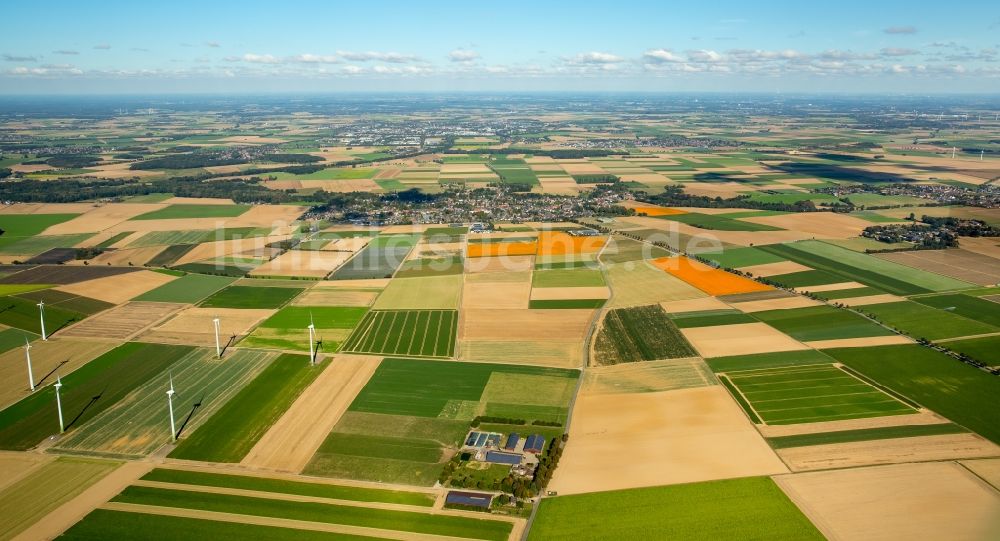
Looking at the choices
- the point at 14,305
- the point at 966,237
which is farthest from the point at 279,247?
the point at 966,237

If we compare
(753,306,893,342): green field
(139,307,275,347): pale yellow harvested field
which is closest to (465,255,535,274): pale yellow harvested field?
(139,307,275,347): pale yellow harvested field

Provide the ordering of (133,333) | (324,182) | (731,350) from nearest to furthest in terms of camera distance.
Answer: (731,350), (133,333), (324,182)

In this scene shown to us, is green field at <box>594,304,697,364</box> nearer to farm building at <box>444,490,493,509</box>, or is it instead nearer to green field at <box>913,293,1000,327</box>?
farm building at <box>444,490,493,509</box>

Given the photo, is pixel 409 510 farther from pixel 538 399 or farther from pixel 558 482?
pixel 538 399

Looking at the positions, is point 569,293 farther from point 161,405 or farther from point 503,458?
point 161,405

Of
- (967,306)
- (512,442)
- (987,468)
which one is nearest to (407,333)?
(512,442)

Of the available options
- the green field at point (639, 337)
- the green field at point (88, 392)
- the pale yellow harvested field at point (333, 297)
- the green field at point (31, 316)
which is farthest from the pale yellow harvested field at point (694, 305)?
the green field at point (31, 316)
